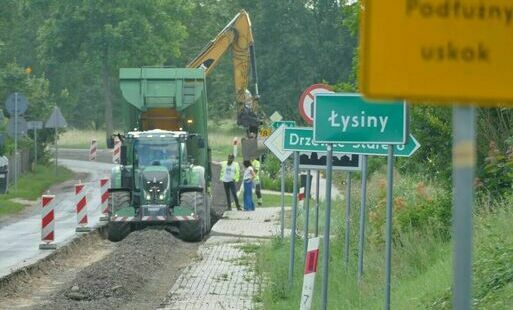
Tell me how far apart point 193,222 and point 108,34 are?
56745 millimetres

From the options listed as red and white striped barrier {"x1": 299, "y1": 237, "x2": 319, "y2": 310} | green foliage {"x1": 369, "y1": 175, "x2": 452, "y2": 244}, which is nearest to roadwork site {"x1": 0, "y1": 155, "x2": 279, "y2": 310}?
green foliage {"x1": 369, "y1": 175, "x2": 452, "y2": 244}

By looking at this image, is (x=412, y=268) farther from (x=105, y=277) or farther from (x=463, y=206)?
(x=463, y=206)

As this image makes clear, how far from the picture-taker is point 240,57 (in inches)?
1693

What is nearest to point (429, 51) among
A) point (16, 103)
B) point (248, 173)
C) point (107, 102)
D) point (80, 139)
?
point (248, 173)

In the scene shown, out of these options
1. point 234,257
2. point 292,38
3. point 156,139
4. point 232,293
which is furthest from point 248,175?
point 292,38

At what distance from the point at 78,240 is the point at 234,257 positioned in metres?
5.53

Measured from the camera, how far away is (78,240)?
93.2ft

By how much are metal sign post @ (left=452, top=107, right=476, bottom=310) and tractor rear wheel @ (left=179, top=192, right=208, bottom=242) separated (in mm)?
23320

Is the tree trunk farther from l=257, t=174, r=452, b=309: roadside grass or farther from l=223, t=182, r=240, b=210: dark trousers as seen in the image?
l=257, t=174, r=452, b=309: roadside grass

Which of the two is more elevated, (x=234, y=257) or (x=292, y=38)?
(x=292, y=38)

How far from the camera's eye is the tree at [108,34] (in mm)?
83875

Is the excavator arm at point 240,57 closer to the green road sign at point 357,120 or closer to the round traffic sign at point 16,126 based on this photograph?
the round traffic sign at point 16,126

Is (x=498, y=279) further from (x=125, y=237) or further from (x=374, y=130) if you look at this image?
(x=125, y=237)

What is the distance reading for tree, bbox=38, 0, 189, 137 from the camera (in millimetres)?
83875
